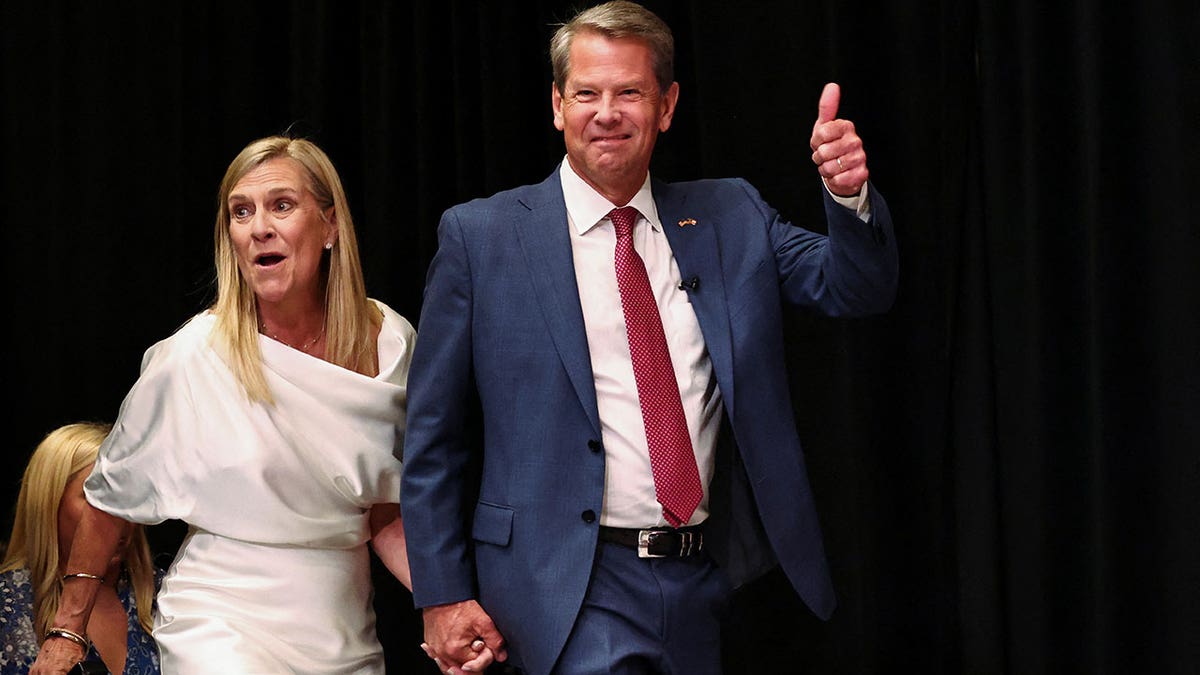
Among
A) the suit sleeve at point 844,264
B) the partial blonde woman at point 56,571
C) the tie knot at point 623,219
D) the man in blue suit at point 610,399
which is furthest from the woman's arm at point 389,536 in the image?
the suit sleeve at point 844,264

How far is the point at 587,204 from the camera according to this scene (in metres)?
2.52

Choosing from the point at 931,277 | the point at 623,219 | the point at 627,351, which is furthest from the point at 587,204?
the point at 931,277

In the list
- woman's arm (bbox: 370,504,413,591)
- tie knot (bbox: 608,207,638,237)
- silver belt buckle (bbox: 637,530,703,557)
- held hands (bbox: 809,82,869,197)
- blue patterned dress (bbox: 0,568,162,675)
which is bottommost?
blue patterned dress (bbox: 0,568,162,675)

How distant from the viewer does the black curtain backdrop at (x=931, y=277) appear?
3.04 meters

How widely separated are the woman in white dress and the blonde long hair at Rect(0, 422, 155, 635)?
0.35m

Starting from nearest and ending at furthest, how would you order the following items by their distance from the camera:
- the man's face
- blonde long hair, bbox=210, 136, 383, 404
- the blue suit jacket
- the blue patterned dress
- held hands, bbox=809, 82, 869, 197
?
held hands, bbox=809, 82, 869, 197
the blue suit jacket
the man's face
blonde long hair, bbox=210, 136, 383, 404
the blue patterned dress

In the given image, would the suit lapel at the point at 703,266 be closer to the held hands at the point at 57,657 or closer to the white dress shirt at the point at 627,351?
the white dress shirt at the point at 627,351

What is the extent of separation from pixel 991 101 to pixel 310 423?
1661mm

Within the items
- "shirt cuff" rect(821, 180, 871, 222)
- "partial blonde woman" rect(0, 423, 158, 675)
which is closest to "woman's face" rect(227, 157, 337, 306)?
"partial blonde woman" rect(0, 423, 158, 675)

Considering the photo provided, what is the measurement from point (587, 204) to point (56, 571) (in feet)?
5.21

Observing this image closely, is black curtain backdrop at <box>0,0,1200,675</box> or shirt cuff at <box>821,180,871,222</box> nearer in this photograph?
shirt cuff at <box>821,180,871,222</box>

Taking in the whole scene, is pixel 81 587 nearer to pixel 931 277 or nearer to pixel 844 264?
pixel 844 264

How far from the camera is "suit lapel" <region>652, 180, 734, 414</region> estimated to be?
7.93ft

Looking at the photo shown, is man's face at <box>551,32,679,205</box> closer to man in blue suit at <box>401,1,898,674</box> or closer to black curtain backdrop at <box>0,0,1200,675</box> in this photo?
man in blue suit at <box>401,1,898,674</box>
